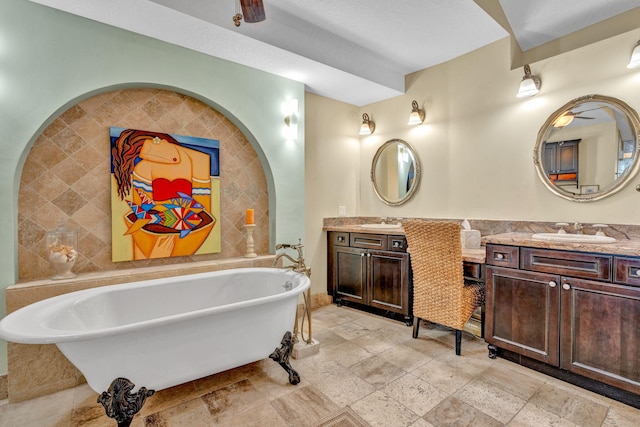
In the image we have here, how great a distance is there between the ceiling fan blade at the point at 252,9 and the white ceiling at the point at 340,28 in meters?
0.87

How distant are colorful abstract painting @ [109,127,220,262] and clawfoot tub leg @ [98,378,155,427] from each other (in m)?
1.13

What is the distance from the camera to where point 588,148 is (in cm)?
245

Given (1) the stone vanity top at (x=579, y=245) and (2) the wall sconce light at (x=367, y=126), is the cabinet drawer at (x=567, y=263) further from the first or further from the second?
(2) the wall sconce light at (x=367, y=126)

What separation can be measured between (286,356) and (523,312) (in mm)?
1617

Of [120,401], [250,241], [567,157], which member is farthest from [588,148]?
[120,401]

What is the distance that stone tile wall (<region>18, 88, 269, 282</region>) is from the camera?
2.11 metres

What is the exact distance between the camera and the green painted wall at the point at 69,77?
1.92 meters

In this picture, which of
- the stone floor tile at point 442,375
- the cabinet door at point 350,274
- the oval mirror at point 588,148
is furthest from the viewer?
the cabinet door at point 350,274

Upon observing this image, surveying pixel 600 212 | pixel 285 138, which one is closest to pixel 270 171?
pixel 285 138

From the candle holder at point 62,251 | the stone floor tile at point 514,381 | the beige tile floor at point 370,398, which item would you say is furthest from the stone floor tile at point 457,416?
the candle holder at point 62,251

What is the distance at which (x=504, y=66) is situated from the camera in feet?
9.29

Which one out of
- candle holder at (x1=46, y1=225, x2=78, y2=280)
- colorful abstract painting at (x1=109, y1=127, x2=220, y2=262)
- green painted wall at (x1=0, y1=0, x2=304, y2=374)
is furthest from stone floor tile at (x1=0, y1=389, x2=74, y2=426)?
colorful abstract painting at (x1=109, y1=127, x2=220, y2=262)

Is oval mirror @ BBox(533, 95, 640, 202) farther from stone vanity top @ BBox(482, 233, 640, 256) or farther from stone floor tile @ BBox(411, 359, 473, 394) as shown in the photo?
stone floor tile @ BBox(411, 359, 473, 394)

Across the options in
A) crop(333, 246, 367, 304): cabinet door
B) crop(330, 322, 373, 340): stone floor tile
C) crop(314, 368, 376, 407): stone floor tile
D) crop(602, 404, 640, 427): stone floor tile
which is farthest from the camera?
crop(333, 246, 367, 304): cabinet door
